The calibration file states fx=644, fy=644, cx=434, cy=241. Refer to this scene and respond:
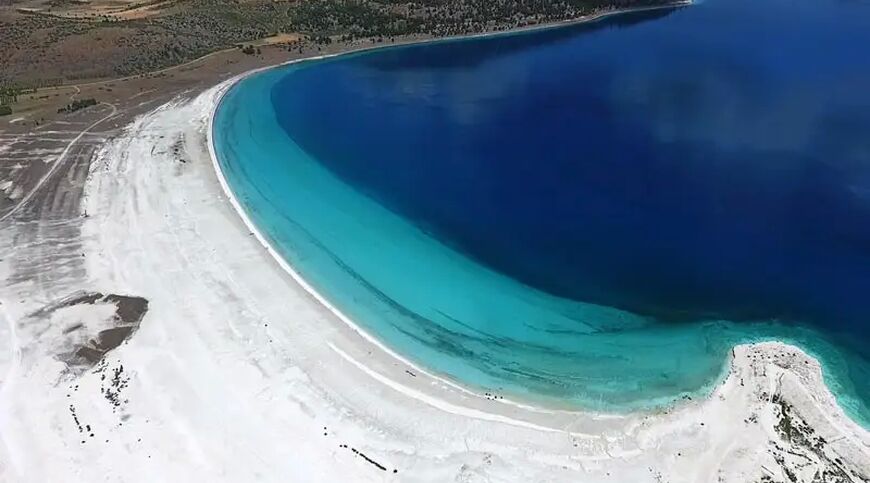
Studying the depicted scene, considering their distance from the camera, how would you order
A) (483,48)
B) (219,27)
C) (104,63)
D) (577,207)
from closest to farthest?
(577,207), (104,63), (219,27), (483,48)

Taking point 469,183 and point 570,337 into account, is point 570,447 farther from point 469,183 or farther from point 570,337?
point 469,183

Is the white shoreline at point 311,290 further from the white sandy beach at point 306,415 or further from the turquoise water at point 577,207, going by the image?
the turquoise water at point 577,207

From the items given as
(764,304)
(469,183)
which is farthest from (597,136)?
(764,304)

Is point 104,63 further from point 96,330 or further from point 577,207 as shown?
point 577,207

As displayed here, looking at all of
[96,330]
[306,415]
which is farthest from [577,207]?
[96,330]

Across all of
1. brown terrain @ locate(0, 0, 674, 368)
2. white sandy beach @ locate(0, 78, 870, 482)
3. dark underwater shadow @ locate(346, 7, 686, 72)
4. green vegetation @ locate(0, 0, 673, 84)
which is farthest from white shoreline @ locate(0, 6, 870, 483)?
dark underwater shadow @ locate(346, 7, 686, 72)

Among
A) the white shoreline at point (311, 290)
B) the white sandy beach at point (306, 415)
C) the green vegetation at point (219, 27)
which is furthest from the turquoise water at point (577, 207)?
the green vegetation at point (219, 27)
